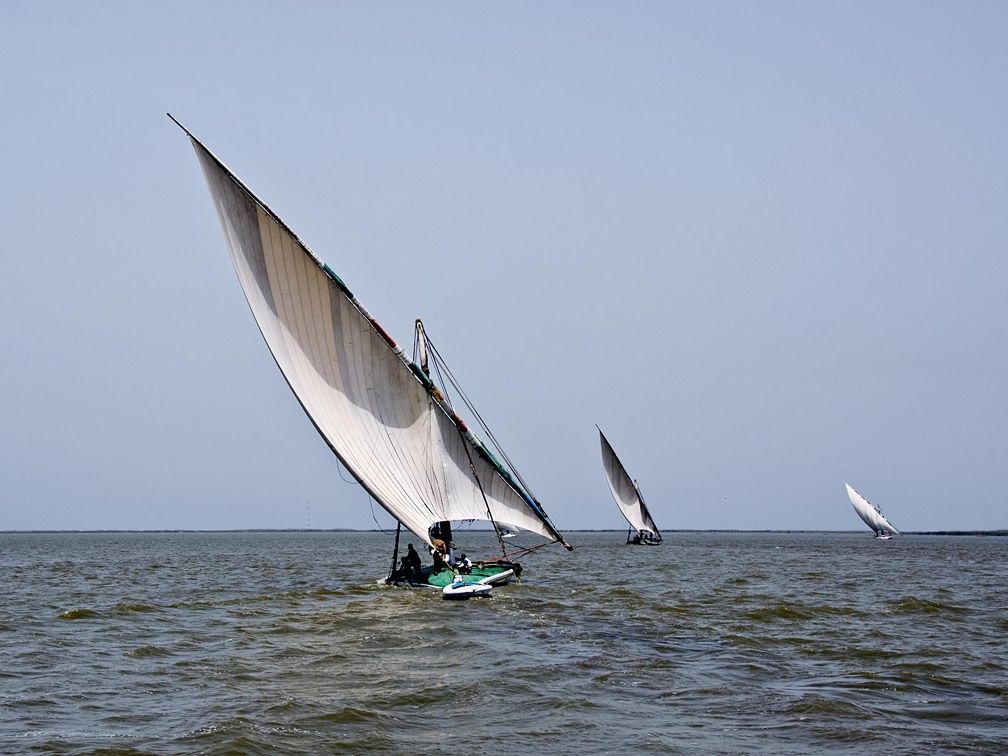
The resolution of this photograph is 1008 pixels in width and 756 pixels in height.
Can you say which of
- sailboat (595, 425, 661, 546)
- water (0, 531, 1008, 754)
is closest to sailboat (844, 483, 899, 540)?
sailboat (595, 425, 661, 546)

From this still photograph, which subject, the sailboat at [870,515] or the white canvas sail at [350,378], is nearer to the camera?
the white canvas sail at [350,378]

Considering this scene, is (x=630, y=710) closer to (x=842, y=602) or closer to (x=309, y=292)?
(x=309, y=292)

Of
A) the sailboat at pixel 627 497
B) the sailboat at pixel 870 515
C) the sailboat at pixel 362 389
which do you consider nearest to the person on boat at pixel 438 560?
the sailboat at pixel 362 389

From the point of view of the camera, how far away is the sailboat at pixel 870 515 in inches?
6142

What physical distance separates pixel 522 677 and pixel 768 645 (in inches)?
275

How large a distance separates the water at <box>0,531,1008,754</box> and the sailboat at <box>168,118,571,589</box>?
328cm

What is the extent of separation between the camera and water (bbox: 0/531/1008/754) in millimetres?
13828

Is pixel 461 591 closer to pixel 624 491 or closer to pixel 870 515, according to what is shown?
pixel 624 491

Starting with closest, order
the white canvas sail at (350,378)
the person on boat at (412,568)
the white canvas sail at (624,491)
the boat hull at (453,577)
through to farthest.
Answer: the white canvas sail at (350,378), the boat hull at (453,577), the person on boat at (412,568), the white canvas sail at (624,491)

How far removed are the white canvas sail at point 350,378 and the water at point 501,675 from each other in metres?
3.52

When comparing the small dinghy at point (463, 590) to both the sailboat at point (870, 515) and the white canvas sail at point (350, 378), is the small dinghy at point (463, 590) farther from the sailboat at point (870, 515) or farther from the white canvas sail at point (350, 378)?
the sailboat at point (870, 515)

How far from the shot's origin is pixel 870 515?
159125mm

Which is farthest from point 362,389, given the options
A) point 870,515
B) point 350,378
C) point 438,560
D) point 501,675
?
point 870,515

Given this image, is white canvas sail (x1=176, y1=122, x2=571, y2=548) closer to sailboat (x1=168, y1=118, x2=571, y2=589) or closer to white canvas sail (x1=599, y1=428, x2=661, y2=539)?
sailboat (x1=168, y1=118, x2=571, y2=589)
